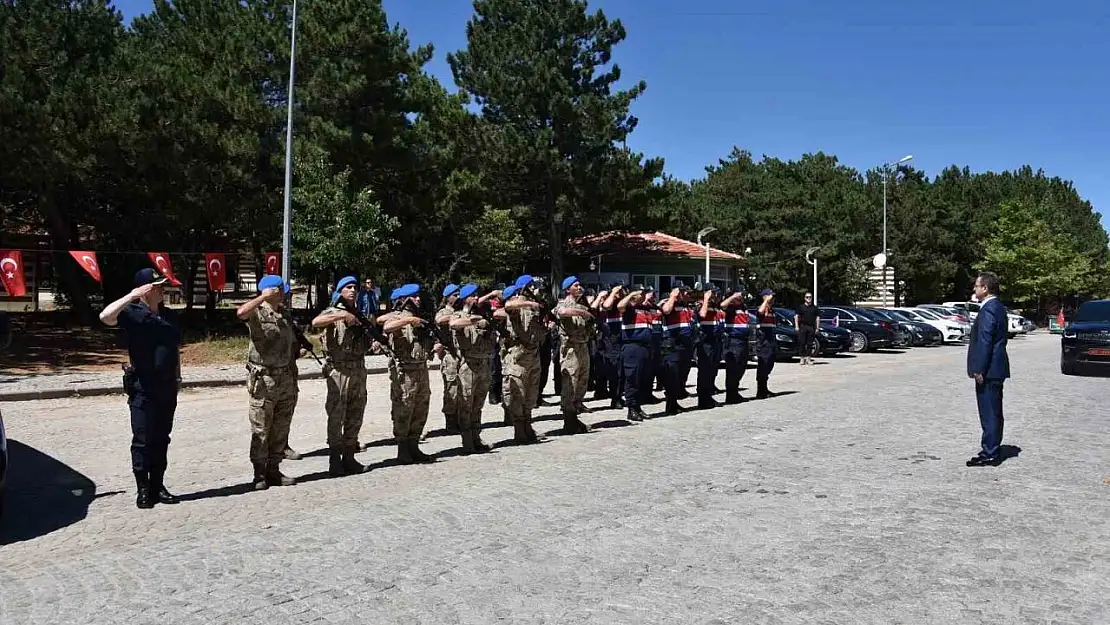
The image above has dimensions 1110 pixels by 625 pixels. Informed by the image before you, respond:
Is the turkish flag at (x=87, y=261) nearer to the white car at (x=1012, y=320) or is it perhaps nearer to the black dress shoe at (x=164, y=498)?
the black dress shoe at (x=164, y=498)

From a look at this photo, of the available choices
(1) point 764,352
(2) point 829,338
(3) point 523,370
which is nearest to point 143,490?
(3) point 523,370

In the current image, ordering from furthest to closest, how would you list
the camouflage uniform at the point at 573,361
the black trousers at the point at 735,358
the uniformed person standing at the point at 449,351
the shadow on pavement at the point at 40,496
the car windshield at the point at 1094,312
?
the car windshield at the point at 1094,312 → the black trousers at the point at 735,358 → the camouflage uniform at the point at 573,361 → the uniformed person standing at the point at 449,351 → the shadow on pavement at the point at 40,496

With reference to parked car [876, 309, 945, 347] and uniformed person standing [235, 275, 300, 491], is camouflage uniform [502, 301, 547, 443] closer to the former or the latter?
uniformed person standing [235, 275, 300, 491]

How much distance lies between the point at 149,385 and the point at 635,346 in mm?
5959

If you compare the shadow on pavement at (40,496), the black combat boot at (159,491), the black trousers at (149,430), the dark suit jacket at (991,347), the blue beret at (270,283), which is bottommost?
the shadow on pavement at (40,496)

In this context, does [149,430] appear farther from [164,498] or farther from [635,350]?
[635,350]

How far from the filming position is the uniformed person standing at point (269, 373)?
710 cm

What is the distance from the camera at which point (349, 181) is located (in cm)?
2539

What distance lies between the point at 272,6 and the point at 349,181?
7.04 metres

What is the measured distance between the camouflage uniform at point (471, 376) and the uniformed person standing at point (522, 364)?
482mm

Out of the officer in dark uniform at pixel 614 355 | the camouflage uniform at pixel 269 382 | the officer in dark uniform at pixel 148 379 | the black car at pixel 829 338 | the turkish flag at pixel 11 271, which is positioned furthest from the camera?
the black car at pixel 829 338

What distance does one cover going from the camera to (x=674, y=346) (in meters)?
11.9

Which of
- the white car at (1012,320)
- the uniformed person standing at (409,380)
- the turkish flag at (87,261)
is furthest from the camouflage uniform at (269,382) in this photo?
the white car at (1012,320)

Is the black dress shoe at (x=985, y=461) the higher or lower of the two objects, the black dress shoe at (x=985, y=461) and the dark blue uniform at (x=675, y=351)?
the lower
